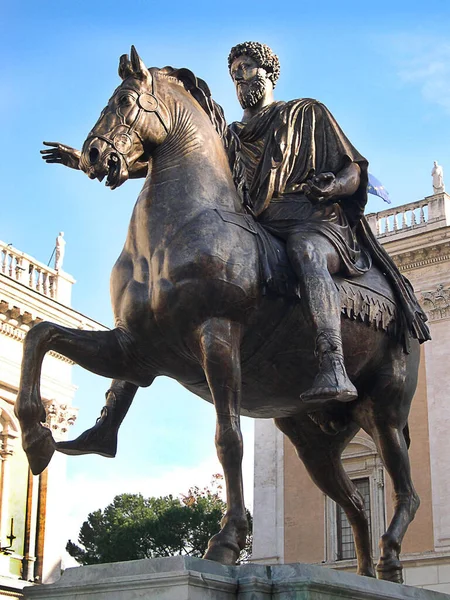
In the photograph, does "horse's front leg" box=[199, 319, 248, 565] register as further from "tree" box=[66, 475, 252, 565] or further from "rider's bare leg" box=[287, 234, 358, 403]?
"tree" box=[66, 475, 252, 565]

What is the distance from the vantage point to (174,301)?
16.0 feet

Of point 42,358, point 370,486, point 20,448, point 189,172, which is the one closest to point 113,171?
point 189,172

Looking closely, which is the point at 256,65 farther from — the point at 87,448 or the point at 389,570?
the point at 389,570

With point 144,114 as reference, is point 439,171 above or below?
above

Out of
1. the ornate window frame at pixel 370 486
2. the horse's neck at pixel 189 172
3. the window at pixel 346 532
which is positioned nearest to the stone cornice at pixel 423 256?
the ornate window frame at pixel 370 486

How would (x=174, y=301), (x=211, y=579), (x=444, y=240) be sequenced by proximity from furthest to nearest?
1. (x=444, y=240)
2. (x=174, y=301)
3. (x=211, y=579)

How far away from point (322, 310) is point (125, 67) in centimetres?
156

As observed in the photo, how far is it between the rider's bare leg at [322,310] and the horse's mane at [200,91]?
30.9 inches

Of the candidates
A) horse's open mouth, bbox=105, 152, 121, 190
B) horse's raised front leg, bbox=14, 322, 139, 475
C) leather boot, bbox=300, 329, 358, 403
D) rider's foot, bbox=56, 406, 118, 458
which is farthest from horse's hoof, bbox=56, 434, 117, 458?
horse's open mouth, bbox=105, 152, 121, 190

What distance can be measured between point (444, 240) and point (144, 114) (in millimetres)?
19751

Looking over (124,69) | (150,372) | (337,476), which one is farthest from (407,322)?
(124,69)

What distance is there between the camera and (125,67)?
528 cm

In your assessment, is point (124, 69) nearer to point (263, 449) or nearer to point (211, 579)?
point (211, 579)

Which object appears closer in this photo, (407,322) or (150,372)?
(150,372)
